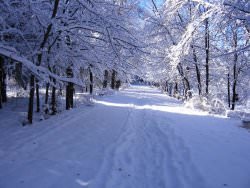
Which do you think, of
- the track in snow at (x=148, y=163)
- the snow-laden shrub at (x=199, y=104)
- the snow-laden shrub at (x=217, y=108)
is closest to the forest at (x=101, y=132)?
the track in snow at (x=148, y=163)

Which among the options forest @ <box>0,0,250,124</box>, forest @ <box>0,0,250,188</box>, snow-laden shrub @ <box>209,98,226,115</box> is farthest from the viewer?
snow-laden shrub @ <box>209,98,226,115</box>

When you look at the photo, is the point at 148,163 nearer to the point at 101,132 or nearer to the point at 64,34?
the point at 101,132

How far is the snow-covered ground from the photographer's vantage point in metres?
5.04

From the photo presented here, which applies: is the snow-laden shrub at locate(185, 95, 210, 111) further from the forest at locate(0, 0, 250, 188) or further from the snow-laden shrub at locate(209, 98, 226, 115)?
the forest at locate(0, 0, 250, 188)

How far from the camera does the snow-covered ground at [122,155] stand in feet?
16.5

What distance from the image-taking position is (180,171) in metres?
5.43

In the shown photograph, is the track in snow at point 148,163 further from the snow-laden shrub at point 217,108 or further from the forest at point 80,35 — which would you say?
the snow-laden shrub at point 217,108

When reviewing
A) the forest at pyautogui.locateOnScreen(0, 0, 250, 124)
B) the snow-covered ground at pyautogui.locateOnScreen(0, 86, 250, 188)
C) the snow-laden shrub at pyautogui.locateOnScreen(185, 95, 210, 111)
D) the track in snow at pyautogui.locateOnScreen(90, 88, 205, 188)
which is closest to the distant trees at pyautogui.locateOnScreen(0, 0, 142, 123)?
the forest at pyautogui.locateOnScreen(0, 0, 250, 124)

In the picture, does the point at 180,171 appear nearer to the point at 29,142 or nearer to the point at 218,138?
the point at 218,138

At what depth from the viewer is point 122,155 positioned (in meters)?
6.50

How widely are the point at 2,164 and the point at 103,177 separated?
2127 mm

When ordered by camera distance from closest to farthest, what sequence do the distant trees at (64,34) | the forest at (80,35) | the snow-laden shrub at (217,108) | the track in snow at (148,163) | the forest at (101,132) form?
the track in snow at (148,163) → the forest at (101,132) → the forest at (80,35) → the distant trees at (64,34) → the snow-laden shrub at (217,108)

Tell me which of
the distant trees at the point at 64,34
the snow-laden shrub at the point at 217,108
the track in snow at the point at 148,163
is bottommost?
the track in snow at the point at 148,163

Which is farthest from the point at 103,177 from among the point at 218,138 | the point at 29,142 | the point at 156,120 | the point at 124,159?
the point at 156,120
